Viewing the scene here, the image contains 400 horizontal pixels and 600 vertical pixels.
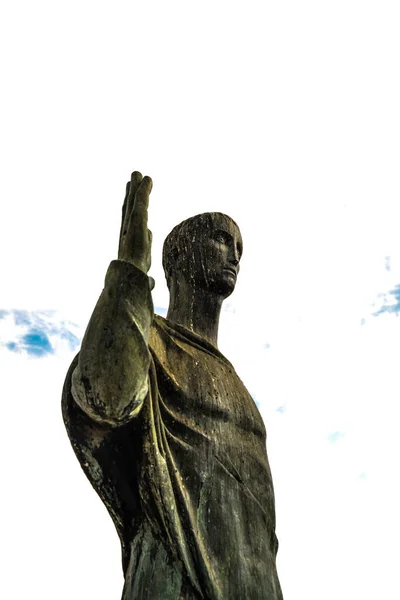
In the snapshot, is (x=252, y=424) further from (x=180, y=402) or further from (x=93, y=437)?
Answer: (x=93, y=437)

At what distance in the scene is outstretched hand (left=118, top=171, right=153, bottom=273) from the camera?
4055 mm

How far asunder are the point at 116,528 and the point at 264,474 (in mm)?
1007

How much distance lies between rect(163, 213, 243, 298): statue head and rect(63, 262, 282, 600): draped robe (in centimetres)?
88

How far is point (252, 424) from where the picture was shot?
15.1 ft

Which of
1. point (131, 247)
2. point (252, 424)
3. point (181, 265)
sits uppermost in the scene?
point (181, 265)

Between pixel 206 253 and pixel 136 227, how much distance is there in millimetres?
1197

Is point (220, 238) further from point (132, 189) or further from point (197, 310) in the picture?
point (132, 189)

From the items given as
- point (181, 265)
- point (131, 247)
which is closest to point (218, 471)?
point (131, 247)

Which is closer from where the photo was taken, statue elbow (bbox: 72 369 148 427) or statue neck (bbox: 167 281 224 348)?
statue elbow (bbox: 72 369 148 427)

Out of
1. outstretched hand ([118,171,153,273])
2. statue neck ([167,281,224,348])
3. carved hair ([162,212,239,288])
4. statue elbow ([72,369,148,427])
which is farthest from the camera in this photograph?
carved hair ([162,212,239,288])

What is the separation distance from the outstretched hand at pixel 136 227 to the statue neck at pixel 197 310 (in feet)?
3.39

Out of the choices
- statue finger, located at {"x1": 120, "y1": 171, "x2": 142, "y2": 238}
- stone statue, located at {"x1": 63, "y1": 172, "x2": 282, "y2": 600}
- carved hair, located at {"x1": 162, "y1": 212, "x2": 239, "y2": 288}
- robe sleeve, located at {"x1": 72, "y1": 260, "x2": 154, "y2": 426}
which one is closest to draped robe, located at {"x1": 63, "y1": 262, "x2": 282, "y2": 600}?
stone statue, located at {"x1": 63, "y1": 172, "x2": 282, "y2": 600}

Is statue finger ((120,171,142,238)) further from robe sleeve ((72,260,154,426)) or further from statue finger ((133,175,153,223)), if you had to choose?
robe sleeve ((72,260,154,426))

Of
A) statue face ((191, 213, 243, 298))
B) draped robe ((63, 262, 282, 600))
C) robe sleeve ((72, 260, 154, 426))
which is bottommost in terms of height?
draped robe ((63, 262, 282, 600))
